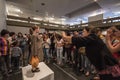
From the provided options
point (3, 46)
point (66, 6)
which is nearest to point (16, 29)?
point (3, 46)

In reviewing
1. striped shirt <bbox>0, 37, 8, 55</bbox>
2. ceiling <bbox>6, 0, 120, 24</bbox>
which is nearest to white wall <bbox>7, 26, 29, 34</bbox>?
ceiling <bbox>6, 0, 120, 24</bbox>

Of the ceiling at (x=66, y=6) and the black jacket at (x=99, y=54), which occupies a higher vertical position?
the ceiling at (x=66, y=6)

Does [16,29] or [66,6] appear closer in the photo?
[16,29]

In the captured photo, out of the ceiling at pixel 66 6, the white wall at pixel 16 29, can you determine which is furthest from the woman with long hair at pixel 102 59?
the ceiling at pixel 66 6

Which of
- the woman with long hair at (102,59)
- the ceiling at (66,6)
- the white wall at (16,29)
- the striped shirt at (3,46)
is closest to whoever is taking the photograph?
the woman with long hair at (102,59)

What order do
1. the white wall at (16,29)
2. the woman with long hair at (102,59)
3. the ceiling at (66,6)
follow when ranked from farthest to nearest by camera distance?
the ceiling at (66,6) → the white wall at (16,29) → the woman with long hair at (102,59)

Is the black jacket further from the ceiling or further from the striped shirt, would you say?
the ceiling

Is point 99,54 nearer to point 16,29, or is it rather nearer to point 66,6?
point 16,29

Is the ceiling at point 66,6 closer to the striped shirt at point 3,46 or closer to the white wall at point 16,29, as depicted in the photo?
the white wall at point 16,29

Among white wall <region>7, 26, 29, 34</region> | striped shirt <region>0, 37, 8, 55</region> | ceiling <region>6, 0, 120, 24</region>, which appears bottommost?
striped shirt <region>0, 37, 8, 55</region>

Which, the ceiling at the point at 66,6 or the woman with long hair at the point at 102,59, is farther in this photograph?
the ceiling at the point at 66,6

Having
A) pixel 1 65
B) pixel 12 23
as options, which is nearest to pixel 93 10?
pixel 12 23

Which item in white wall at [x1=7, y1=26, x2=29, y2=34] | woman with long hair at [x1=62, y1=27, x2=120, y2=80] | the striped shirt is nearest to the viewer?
woman with long hair at [x1=62, y1=27, x2=120, y2=80]

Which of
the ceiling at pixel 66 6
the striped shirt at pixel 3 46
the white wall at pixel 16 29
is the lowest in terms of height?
the striped shirt at pixel 3 46
